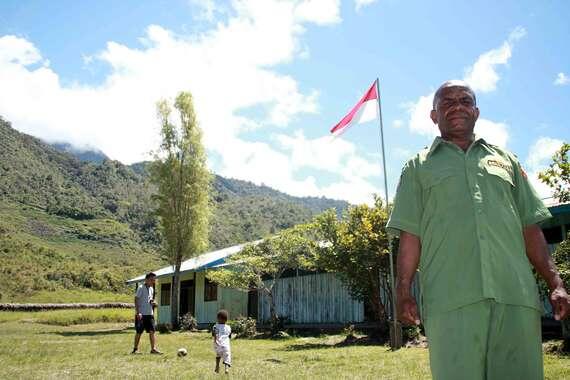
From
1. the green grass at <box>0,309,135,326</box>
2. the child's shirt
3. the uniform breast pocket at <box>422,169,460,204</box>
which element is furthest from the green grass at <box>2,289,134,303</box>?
the uniform breast pocket at <box>422,169,460,204</box>

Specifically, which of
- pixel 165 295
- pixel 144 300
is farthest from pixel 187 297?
pixel 144 300

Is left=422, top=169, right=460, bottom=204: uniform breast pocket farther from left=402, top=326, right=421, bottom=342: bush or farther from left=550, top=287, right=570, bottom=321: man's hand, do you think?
left=402, top=326, right=421, bottom=342: bush

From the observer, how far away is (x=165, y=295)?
112 ft

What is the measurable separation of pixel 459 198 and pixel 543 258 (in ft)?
1.88

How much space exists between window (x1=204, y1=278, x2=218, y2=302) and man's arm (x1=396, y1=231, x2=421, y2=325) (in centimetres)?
2472

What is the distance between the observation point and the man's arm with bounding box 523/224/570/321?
2.56m

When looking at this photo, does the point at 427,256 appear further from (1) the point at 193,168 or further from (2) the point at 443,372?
(1) the point at 193,168

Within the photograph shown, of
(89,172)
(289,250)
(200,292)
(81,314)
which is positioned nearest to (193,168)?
(200,292)

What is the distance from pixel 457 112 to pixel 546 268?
36.1 inches

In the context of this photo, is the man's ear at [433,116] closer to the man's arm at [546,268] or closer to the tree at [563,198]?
the man's arm at [546,268]

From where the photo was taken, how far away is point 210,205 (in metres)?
29.2

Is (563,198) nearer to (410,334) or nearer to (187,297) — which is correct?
(410,334)

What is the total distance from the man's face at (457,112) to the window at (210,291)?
81.1 ft

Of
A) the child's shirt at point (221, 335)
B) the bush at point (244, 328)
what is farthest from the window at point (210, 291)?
the child's shirt at point (221, 335)
